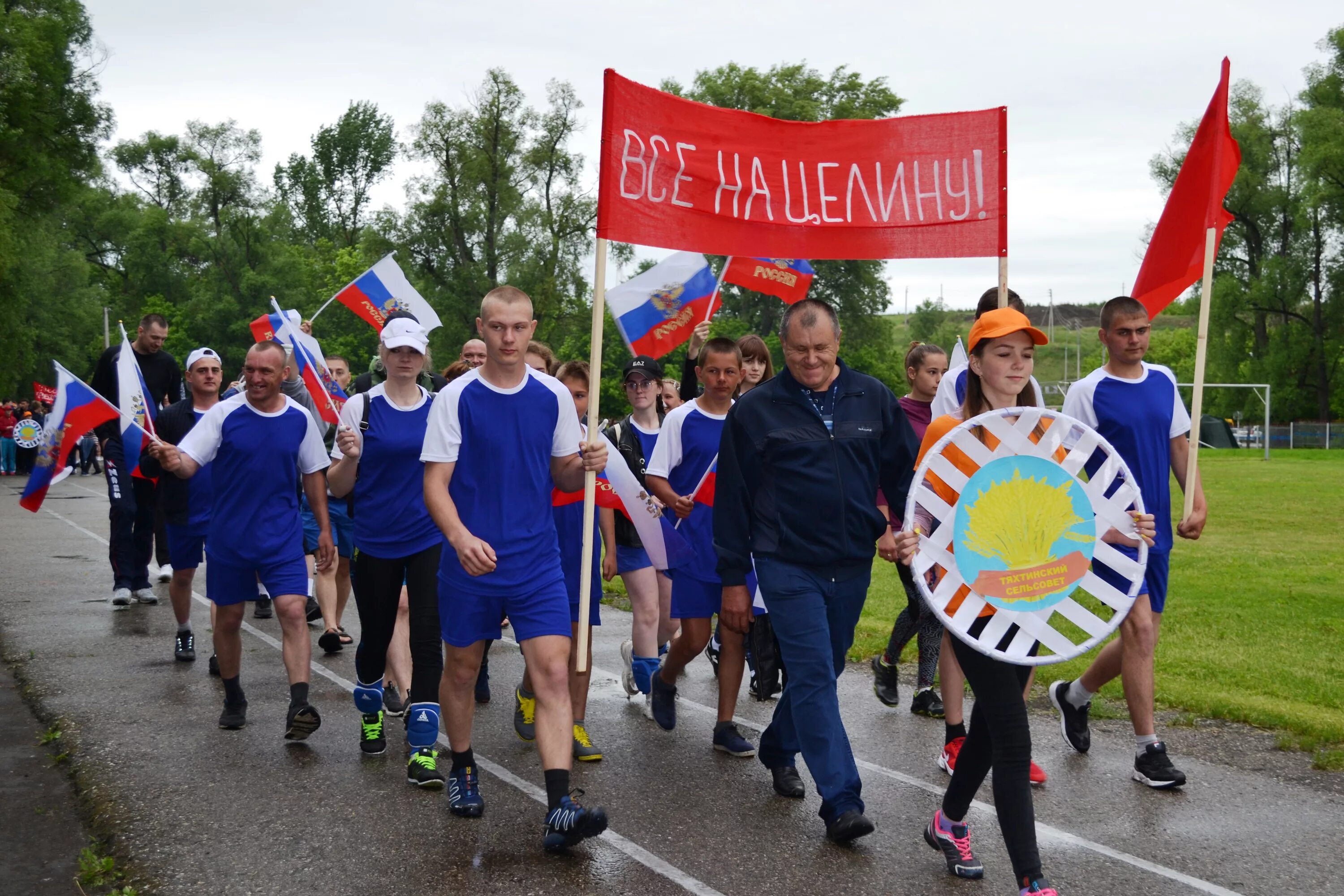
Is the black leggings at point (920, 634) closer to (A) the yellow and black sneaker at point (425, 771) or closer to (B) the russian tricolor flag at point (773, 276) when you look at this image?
(B) the russian tricolor flag at point (773, 276)

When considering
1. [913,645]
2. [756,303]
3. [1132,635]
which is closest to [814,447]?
[1132,635]

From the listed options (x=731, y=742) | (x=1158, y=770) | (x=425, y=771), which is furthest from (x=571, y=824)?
(x=1158, y=770)

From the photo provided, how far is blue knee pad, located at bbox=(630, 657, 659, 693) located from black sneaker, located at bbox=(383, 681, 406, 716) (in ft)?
4.54

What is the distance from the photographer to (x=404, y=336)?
20.9 ft

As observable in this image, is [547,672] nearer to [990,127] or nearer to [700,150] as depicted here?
[700,150]

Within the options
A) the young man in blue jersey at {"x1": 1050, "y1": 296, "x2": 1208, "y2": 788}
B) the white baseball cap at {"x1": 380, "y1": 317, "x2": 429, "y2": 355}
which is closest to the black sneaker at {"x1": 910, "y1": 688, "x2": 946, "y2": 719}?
the young man in blue jersey at {"x1": 1050, "y1": 296, "x2": 1208, "y2": 788}

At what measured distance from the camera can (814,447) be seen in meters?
5.26

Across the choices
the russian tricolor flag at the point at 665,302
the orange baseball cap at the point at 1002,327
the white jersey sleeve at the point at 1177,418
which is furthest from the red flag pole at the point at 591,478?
the russian tricolor flag at the point at 665,302

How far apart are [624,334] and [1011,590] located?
14.3 ft

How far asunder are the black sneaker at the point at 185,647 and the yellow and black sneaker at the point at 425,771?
370 cm

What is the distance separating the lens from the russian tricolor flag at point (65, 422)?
8516mm

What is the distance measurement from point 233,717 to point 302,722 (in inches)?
26.8

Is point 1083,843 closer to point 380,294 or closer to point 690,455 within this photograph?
point 690,455

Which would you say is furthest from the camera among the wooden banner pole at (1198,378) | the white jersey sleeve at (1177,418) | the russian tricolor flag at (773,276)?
the russian tricolor flag at (773,276)
